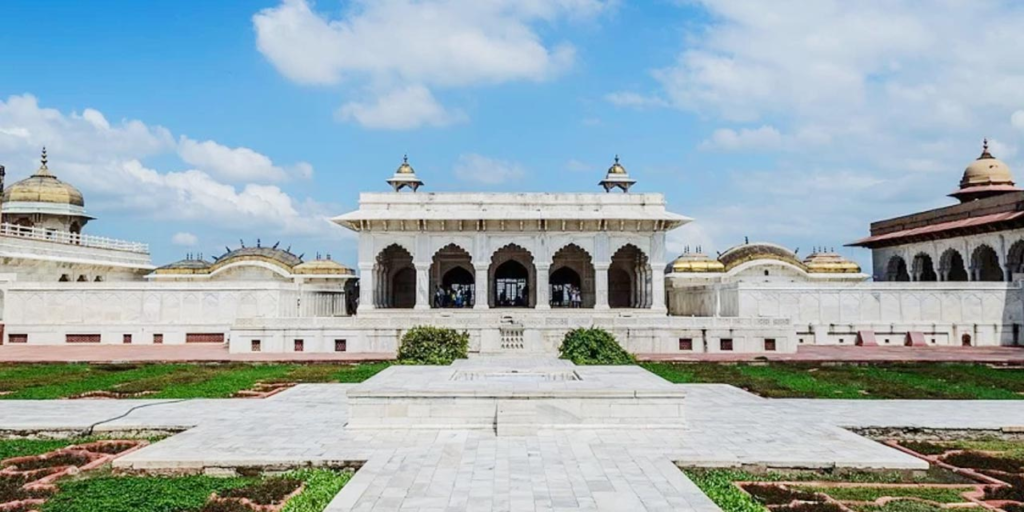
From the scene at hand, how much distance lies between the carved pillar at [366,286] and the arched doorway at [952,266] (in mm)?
24621

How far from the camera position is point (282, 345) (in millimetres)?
22922

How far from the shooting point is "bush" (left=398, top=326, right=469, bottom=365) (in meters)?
16.7

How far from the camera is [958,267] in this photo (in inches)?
1495

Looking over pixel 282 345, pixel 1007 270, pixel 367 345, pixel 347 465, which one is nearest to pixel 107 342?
pixel 282 345

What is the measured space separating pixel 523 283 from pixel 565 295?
7.88 ft

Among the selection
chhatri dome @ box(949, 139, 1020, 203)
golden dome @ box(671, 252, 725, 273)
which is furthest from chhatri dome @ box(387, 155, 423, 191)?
chhatri dome @ box(949, 139, 1020, 203)

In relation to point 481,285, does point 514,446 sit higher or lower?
lower

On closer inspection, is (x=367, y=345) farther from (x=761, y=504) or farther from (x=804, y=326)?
(x=761, y=504)

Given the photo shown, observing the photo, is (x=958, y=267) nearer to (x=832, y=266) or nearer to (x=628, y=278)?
(x=832, y=266)

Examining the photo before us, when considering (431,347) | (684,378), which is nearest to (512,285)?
(431,347)

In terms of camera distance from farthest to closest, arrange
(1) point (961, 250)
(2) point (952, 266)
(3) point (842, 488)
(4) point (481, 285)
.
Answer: (2) point (952, 266) → (1) point (961, 250) → (4) point (481, 285) → (3) point (842, 488)

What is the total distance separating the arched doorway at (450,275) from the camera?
1368 inches

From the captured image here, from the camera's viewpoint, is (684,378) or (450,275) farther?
(450,275)

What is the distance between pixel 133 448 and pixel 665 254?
80.1ft
